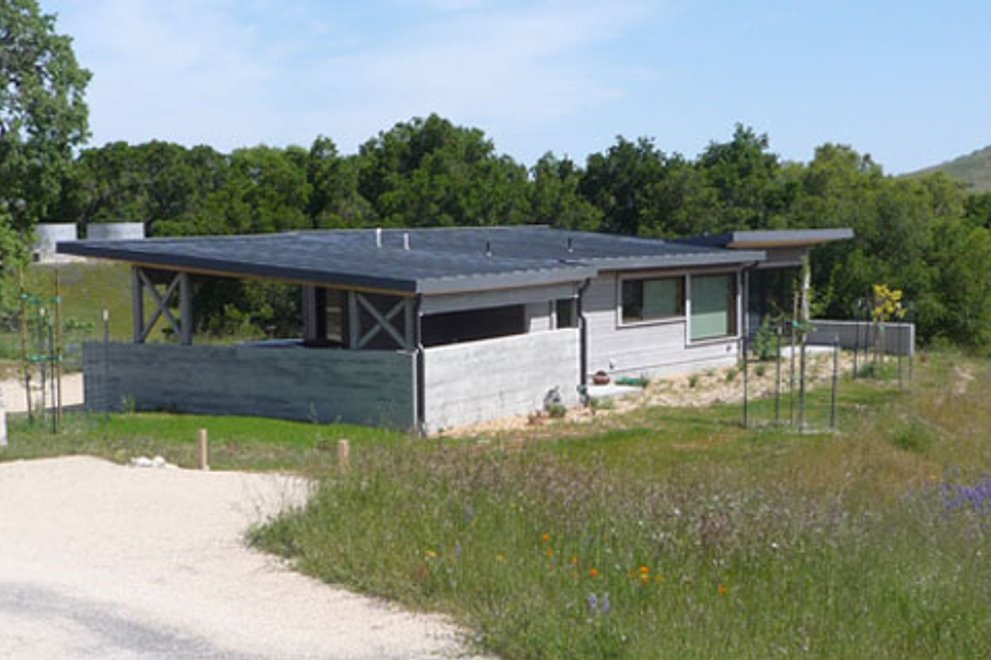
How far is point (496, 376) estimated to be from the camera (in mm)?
19906

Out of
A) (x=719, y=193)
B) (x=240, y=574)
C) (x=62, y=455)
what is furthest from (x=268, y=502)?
(x=719, y=193)

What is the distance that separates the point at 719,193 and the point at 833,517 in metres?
32.9

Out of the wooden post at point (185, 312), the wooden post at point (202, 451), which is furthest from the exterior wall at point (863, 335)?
the wooden post at point (202, 451)

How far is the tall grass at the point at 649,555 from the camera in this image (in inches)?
260

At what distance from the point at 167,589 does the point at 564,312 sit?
16.1 meters

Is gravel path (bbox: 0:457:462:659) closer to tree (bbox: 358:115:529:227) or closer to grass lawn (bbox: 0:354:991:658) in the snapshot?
grass lawn (bbox: 0:354:991:658)

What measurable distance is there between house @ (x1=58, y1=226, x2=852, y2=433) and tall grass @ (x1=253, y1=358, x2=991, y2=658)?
7225 millimetres

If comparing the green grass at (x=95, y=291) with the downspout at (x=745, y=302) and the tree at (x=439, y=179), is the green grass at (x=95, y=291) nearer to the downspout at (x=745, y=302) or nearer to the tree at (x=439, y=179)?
the tree at (x=439, y=179)

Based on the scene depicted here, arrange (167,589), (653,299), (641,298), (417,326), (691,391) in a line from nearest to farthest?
(167,589), (417,326), (691,391), (641,298), (653,299)

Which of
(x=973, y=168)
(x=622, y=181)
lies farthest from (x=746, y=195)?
(x=973, y=168)

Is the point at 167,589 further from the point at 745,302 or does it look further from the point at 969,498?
the point at 745,302

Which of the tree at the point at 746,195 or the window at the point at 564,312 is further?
the tree at the point at 746,195

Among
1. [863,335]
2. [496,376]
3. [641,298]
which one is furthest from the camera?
[863,335]

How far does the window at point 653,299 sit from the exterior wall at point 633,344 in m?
0.17
